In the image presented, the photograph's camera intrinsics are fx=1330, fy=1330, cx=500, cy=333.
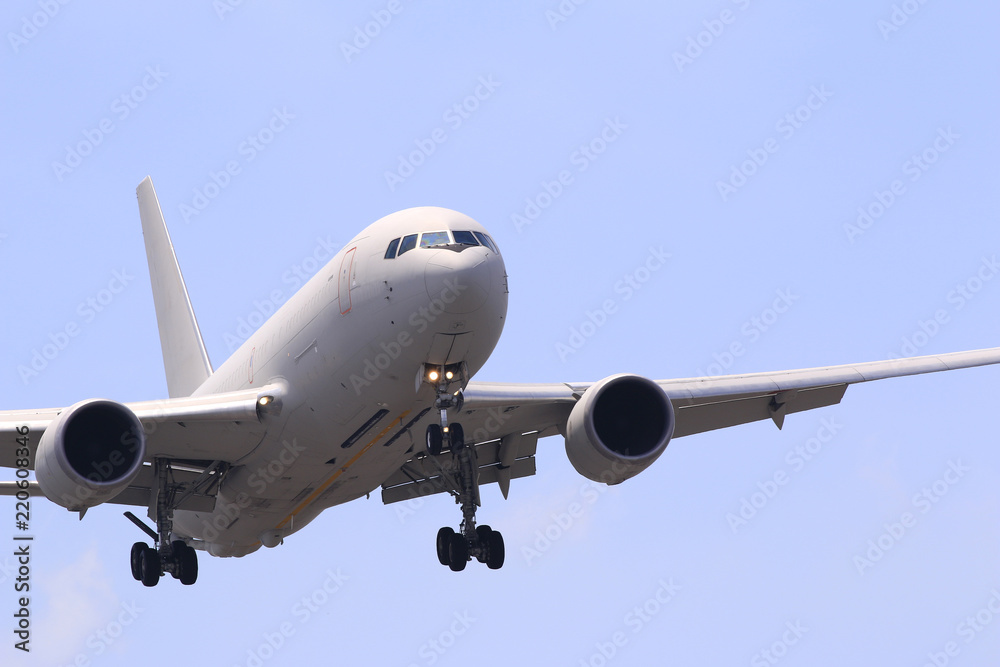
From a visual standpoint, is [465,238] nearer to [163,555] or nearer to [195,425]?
[195,425]

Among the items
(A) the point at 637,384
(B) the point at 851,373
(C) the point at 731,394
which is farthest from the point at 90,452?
(B) the point at 851,373

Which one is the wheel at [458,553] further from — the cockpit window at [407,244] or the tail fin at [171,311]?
the tail fin at [171,311]

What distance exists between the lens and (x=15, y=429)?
25109mm

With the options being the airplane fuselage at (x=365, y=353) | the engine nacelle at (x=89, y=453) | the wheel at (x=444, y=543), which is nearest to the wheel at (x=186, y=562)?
the airplane fuselage at (x=365, y=353)

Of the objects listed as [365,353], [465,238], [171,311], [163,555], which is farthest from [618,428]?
[171,311]

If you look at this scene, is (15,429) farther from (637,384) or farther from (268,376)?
(637,384)

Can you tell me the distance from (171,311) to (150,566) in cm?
1374

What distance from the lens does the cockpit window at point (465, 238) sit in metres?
21.8

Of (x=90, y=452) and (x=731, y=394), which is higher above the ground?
(x=731, y=394)

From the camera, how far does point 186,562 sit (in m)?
28.7

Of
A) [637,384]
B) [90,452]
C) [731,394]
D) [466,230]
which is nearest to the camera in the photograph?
[466,230]

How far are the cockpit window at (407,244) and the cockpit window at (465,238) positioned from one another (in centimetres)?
70

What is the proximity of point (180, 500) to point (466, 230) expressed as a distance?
1013cm

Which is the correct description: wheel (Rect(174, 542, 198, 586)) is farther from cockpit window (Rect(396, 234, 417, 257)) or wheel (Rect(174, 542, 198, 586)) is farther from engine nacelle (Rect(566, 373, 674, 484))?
cockpit window (Rect(396, 234, 417, 257))
